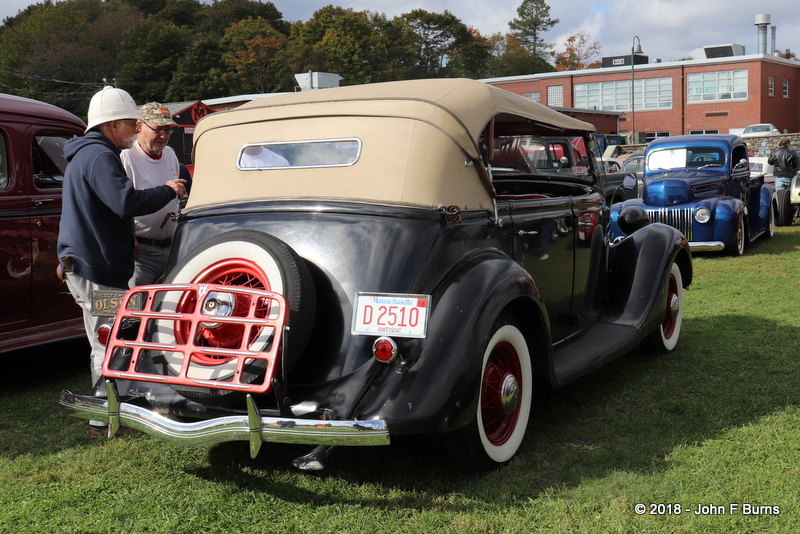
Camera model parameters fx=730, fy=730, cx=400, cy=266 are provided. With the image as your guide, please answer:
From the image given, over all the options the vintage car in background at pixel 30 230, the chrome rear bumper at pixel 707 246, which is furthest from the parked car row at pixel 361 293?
the chrome rear bumper at pixel 707 246

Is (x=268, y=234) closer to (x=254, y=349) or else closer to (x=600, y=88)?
(x=254, y=349)

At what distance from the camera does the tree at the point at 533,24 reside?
8506 centimetres

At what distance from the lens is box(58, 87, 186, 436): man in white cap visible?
4016mm

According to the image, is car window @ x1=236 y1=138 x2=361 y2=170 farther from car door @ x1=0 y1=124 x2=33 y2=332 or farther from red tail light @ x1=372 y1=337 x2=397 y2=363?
car door @ x1=0 y1=124 x2=33 y2=332

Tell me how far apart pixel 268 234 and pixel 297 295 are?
45 cm

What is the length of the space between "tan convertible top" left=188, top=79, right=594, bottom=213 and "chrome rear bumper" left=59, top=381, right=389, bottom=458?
1183mm

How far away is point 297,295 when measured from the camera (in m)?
3.09

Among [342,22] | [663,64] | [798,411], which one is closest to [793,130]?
[663,64]

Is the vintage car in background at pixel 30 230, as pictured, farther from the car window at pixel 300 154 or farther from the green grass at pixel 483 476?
the car window at pixel 300 154

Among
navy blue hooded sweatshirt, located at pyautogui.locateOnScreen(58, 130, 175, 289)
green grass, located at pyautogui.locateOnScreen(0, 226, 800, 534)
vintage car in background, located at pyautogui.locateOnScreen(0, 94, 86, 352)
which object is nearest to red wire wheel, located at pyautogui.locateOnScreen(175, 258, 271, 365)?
green grass, located at pyautogui.locateOnScreen(0, 226, 800, 534)

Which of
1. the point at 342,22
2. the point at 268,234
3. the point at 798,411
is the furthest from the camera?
the point at 342,22

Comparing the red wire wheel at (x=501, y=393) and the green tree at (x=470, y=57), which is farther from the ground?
the green tree at (x=470, y=57)

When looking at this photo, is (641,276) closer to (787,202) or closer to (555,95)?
(787,202)

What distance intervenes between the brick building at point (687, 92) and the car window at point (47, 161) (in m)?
40.8
